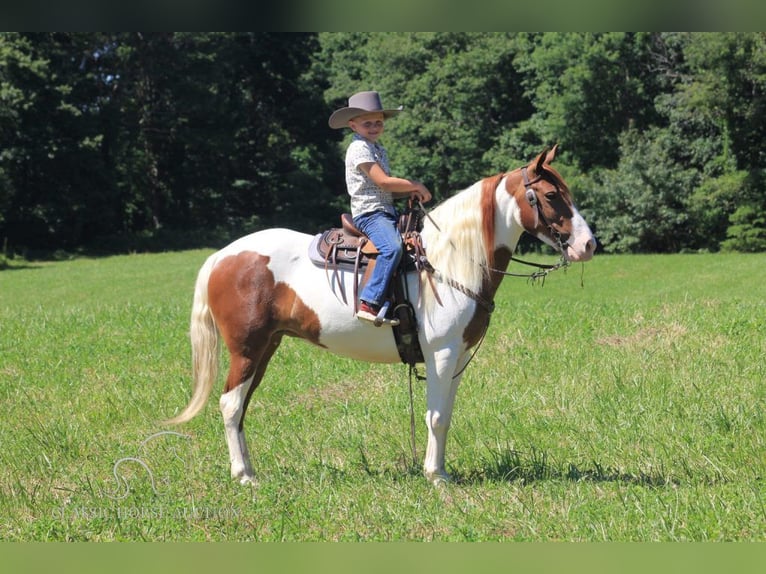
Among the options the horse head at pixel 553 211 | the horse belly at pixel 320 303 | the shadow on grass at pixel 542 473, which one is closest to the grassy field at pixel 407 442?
the shadow on grass at pixel 542 473

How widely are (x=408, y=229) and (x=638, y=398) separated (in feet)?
10.5

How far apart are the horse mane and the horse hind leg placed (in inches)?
61.7

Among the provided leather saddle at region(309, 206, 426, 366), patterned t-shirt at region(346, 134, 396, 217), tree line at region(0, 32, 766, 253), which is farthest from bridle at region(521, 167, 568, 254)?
tree line at region(0, 32, 766, 253)

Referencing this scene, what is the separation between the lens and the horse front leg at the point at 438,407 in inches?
241

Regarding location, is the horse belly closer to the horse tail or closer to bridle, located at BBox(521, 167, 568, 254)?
the horse tail

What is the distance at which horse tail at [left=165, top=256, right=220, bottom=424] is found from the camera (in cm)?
672

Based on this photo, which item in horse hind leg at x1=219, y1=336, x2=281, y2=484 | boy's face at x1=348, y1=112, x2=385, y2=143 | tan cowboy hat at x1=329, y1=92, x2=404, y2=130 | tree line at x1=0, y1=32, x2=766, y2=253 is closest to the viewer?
tan cowboy hat at x1=329, y1=92, x2=404, y2=130

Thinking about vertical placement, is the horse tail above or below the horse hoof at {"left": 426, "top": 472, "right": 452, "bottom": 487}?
above

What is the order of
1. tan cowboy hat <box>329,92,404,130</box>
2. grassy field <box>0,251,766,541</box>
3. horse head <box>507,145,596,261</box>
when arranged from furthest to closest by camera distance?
1. tan cowboy hat <box>329,92,404,130</box>
2. horse head <box>507,145,596,261</box>
3. grassy field <box>0,251,766,541</box>

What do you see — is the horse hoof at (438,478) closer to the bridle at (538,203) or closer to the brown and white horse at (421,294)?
the brown and white horse at (421,294)

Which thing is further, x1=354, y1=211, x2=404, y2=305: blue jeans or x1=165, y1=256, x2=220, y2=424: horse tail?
x1=165, y1=256, x2=220, y2=424: horse tail

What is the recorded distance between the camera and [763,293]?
20875 mm

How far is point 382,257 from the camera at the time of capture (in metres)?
6.07

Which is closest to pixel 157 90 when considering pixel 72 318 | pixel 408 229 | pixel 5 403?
pixel 72 318
